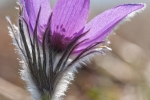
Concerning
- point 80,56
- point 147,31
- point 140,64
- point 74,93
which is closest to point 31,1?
point 80,56

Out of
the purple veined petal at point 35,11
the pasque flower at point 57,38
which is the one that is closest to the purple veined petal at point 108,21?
the pasque flower at point 57,38

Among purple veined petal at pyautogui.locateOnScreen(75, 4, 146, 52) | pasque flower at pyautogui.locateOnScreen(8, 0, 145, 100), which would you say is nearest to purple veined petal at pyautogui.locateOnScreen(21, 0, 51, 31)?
pasque flower at pyautogui.locateOnScreen(8, 0, 145, 100)

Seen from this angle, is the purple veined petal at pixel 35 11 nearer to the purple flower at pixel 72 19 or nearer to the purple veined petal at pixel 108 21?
the purple flower at pixel 72 19

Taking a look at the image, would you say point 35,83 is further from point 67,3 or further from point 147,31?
point 147,31

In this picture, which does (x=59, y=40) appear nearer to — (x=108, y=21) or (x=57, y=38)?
(x=57, y=38)

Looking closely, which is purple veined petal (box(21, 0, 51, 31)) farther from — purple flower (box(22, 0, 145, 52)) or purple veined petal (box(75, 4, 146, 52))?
purple veined petal (box(75, 4, 146, 52))

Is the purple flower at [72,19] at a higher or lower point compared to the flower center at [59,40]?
higher
